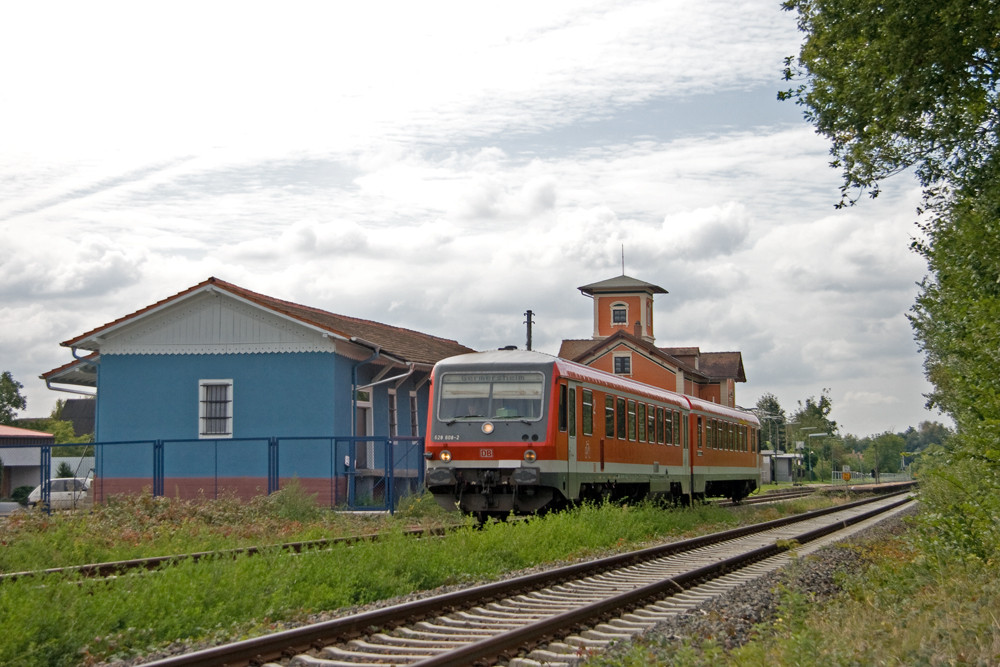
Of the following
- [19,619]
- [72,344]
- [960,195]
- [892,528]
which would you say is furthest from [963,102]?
[72,344]

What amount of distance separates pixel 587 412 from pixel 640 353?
5023cm

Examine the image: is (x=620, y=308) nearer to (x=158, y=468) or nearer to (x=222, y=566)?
(x=158, y=468)

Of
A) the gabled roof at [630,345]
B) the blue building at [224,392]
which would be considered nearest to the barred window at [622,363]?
the gabled roof at [630,345]

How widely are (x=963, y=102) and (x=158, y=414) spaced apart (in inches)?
781

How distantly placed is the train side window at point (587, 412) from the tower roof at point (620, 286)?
178 ft

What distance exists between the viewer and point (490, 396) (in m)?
18.8

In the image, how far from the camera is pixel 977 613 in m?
7.79

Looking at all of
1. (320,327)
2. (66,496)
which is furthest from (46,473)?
(66,496)

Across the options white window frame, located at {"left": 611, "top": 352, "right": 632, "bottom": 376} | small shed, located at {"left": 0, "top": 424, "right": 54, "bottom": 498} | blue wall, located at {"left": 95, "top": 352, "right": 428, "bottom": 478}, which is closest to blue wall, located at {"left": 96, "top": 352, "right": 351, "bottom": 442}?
blue wall, located at {"left": 95, "top": 352, "right": 428, "bottom": 478}

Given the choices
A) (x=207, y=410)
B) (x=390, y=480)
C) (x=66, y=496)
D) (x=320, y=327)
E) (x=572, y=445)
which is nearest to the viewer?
(x=572, y=445)

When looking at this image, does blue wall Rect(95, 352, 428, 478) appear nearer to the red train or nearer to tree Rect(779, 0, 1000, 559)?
the red train

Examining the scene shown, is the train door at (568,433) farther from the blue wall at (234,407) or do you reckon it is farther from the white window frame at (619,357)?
the white window frame at (619,357)

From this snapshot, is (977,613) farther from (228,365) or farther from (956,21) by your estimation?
(228,365)

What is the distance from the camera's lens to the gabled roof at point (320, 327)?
88.8 feet
